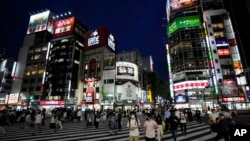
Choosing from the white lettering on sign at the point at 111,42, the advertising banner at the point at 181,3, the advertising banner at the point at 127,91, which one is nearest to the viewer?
the advertising banner at the point at 127,91

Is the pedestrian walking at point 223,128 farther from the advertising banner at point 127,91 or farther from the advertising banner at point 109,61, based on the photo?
the advertising banner at point 109,61

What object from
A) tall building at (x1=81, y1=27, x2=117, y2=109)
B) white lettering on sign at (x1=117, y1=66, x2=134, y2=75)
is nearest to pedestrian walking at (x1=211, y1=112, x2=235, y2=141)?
tall building at (x1=81, y1=27, x2=117, y2=109)

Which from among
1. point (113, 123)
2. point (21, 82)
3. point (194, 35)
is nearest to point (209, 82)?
point (194, 35)

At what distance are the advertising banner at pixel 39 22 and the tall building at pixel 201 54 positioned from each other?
5883 cm

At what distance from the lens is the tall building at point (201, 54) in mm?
47391

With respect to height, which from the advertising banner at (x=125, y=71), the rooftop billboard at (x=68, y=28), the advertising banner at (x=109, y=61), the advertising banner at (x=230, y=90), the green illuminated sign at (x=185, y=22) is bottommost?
the advertising banner at (x=230, y=90)

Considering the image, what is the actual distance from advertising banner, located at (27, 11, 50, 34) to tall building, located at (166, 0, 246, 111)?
58.8 m

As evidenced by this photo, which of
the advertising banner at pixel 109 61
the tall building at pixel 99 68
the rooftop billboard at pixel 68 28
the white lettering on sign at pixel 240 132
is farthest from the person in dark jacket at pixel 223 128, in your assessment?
the rooftop billboard at pixel 68 28

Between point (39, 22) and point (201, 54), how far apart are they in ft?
249

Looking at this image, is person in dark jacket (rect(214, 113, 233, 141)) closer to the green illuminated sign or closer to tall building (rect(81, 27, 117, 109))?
tall building (rect(81, 27, 117, 109))

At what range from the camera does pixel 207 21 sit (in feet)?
178

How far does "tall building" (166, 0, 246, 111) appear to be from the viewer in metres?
47.4

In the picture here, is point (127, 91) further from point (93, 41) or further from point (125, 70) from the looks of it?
point (93, 41)

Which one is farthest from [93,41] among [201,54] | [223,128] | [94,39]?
[223,128]
